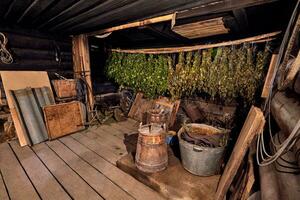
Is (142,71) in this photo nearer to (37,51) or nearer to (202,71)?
(202,71)

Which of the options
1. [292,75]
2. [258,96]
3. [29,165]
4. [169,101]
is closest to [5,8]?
[29,165]

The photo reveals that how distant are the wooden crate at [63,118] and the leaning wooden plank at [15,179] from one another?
848 millimetres

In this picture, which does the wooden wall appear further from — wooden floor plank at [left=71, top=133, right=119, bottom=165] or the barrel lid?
the barrel lid

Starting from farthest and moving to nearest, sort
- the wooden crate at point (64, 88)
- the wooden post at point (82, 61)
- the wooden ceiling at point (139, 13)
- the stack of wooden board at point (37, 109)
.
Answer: the wooden post at point (82, 61)
the wooden crate at point (64, 88)
the stack of wooden board at point (37, 109)
the wooden ceiling at point (139, 13)

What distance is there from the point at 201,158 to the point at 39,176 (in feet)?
8.16

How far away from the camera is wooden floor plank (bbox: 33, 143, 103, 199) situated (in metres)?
2.23

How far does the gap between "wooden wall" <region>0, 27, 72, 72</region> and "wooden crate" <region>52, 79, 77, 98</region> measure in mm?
559

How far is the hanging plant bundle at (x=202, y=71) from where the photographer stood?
2.87 meters

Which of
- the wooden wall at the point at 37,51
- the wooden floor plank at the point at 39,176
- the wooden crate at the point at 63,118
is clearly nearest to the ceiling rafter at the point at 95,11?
the wooden wall at the point at 37,51

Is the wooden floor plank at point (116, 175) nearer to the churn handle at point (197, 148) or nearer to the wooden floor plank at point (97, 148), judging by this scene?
the wooden floor plank at point (97, 148)

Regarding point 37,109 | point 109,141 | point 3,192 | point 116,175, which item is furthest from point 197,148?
point 37,109

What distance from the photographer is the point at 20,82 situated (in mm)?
3682

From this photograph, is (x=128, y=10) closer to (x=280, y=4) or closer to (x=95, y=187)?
(x=280, y=4)

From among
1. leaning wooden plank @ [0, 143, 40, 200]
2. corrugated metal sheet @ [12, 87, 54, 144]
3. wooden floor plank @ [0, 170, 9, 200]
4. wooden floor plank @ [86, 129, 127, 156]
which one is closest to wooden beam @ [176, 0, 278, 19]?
wooden floor plank @ [86, 129, 127, 156]
